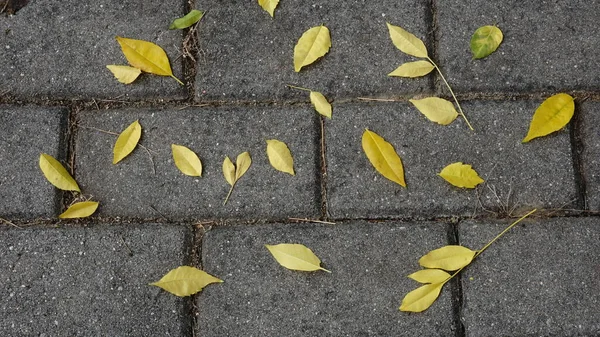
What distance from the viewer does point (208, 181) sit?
1754 mm

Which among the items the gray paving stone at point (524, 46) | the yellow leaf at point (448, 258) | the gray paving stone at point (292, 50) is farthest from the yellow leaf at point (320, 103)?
the yellow leaf at point (448, 258)

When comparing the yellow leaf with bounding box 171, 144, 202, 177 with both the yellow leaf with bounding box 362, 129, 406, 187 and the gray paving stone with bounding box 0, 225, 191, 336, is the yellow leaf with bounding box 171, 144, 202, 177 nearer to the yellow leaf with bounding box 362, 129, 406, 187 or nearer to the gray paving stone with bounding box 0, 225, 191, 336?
the gray paving stone with bounding box 0, 225, 191, 336

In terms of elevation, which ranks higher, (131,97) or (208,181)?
(131,97)

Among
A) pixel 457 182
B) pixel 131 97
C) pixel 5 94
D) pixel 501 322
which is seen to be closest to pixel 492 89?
pixel 457 182

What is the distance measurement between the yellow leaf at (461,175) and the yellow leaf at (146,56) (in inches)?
32.8

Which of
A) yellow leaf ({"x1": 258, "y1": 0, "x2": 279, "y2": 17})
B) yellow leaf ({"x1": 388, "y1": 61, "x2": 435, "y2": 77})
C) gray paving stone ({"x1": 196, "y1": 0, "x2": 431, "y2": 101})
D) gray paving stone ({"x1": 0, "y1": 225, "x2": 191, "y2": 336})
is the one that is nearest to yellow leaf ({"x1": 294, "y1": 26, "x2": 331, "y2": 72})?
gray paving stone ({"x1": 196, "y1": 0, "x2": 431, "y2": 101})

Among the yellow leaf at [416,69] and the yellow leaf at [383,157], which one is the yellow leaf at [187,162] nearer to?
the yellow leaf at [383,157]

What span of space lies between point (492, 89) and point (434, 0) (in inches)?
13.1

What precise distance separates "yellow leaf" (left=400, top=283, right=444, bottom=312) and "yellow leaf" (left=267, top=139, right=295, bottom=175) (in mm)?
478

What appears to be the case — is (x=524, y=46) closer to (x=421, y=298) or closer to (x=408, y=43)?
(x=408, y=43)

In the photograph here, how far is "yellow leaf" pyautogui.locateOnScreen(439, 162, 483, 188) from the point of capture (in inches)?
67.6

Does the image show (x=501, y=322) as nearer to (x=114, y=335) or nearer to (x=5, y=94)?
(x=114, y=335)

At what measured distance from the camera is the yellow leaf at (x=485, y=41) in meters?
1.80

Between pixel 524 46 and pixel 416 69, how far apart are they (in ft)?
1.10
